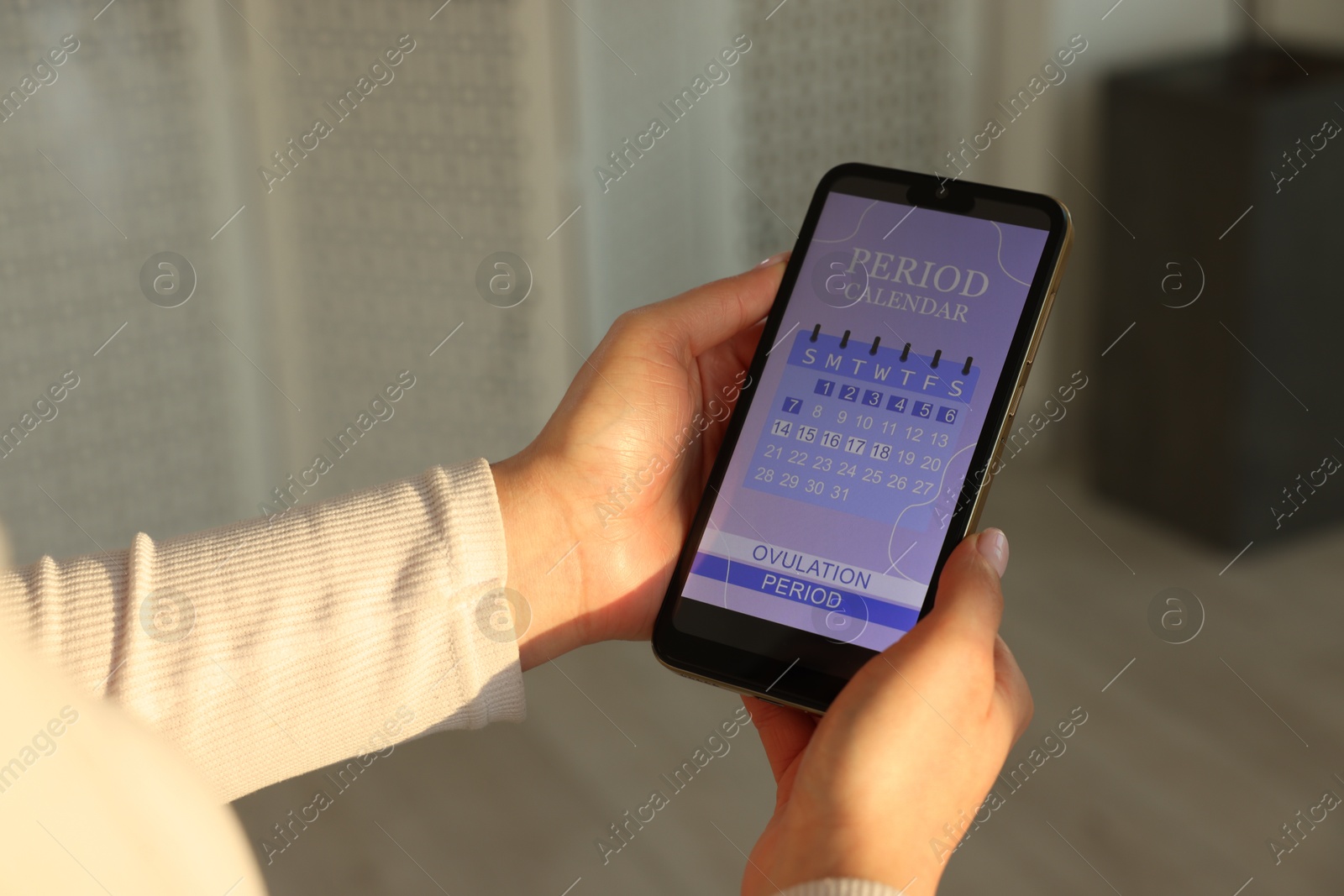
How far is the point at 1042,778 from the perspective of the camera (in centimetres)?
141

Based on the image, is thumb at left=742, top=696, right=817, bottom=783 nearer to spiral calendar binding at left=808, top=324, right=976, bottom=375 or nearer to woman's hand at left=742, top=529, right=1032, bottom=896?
woman's hand at left=742, top=529, right=1032, bottom=896

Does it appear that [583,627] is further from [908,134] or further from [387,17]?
[908,134]

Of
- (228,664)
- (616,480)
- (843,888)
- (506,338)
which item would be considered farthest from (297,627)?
(506,338)

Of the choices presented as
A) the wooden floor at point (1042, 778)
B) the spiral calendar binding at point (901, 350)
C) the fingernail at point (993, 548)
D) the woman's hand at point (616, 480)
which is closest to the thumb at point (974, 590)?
the fingernail at point (993, 548)

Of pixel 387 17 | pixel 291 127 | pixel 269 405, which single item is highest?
pixel 387 17

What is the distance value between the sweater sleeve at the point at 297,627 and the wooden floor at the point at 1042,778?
644 millimetres

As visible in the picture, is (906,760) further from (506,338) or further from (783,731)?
(506,338)

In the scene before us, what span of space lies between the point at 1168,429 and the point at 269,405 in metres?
1.42

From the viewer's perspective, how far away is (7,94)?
142cm

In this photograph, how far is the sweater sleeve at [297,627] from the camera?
0.70 metres

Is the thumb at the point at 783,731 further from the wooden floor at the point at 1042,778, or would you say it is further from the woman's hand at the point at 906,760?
the wooden floor at the point at 1042,778

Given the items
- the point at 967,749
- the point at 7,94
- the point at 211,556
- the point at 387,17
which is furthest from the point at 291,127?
the point at 967,749

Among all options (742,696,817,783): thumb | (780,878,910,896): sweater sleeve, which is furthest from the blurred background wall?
(780,878,910,896): sweater sleeve

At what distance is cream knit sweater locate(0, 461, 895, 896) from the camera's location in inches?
24.7
